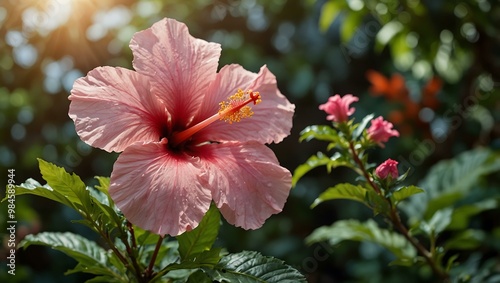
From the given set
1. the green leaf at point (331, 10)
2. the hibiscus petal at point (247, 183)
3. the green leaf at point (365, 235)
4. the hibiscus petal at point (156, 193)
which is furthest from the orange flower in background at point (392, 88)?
the hibiscus petal at point (156, 193)

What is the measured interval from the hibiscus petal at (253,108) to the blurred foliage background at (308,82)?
1034 millimetres

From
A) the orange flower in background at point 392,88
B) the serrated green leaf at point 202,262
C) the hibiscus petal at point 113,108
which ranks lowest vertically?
the orange flower in background at point 392,88

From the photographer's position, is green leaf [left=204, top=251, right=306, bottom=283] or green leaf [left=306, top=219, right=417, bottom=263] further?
green leaf [left=306, top=219, right=417, bottom=263]

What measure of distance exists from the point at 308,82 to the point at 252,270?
6.89 ft

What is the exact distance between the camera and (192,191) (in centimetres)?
80

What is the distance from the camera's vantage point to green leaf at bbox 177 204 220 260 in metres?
0.90

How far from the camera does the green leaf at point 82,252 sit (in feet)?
2.94

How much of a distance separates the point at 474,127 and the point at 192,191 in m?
2.12

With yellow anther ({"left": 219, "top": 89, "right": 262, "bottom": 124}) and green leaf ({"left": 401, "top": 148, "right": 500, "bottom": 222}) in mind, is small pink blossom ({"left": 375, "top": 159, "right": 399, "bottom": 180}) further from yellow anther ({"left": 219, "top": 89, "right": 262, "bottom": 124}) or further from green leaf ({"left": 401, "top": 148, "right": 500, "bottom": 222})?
green leaf ({"left": 401, "top": 148, "right": 500, "bottom": 222})

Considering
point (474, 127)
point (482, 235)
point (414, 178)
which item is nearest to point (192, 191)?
point (482, 235)

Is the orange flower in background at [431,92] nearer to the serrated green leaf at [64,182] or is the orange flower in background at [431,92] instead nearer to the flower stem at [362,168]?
the flower stem at [362,168]

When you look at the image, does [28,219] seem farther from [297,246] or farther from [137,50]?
[137,50]

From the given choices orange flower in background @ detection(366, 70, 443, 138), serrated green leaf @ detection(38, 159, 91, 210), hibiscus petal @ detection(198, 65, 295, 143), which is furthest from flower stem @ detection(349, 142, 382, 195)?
orange flower in background @ detection(366, 70, 443, 138)

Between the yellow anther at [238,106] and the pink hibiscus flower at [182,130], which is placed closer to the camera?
the pink hibiscus flower at [182,130]
